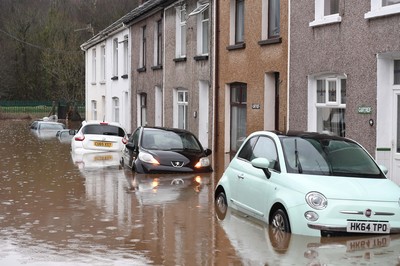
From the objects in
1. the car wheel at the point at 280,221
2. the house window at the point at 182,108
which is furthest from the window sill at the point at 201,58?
the car wheel at the point at 280,221

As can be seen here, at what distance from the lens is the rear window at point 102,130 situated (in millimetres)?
26766

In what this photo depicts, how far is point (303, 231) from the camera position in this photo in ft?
31.8

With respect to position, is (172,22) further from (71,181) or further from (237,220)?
(237,220)

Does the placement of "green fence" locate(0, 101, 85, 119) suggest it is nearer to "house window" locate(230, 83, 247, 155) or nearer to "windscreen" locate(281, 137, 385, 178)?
"house window" locate(230, 83, 247, 155)

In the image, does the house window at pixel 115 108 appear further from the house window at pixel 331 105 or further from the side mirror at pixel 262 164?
the side mirror at pixel 262 164

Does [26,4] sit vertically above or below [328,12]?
above

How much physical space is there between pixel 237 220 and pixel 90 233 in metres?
2.41

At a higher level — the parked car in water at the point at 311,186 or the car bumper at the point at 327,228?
the parked car in water at the point at 311,186

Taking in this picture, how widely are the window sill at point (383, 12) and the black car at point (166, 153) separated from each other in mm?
5846

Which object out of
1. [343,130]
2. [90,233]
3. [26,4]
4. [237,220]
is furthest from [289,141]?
[26,4]

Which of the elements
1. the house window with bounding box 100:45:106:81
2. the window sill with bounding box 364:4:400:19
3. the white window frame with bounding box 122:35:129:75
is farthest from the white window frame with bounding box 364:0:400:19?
the house window with bounding box 100:45:106:81

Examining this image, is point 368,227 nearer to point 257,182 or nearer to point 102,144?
point 257,182

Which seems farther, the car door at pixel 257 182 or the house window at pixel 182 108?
the house window at pixel 182 108

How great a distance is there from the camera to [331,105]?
17.7 metres
